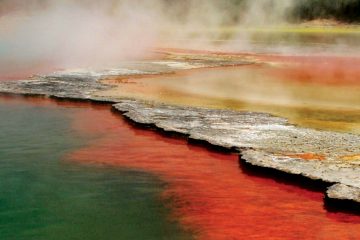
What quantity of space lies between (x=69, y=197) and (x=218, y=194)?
238cm

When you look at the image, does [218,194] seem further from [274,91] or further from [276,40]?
[276,40]

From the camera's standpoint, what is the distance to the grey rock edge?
1014 cm

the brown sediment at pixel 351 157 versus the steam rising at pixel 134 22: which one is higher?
the steam rising at pixel 134 22

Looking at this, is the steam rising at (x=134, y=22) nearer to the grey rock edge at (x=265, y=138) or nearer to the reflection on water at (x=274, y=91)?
the reflection on water at (x=274, y=91)

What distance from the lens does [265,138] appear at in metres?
12.6

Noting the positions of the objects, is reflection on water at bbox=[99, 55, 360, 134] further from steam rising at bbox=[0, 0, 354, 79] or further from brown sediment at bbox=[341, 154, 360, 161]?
steam rising at bbox=[0, 0, 354, 79]

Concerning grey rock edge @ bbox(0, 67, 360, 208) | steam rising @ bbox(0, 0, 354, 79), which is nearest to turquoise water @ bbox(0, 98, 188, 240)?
grey rock edge @ bbox(0, 67, 360, 208)

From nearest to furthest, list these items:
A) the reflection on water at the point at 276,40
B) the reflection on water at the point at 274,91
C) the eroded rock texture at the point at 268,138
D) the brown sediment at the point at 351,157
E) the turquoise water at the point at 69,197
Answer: the turquoise water at the point at 69,197 < the eroded rock texture at the point at 268,138 < the brown sediment at the point at 351,157 < the reflection on water at the point at 274,91 < the reflection on water at the point at 276,40

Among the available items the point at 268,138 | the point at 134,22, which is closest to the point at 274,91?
the point at 268,138

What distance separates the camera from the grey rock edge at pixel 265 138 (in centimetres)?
1014

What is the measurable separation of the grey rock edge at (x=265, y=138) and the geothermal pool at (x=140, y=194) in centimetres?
38

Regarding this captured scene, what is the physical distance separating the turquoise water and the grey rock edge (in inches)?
88.1

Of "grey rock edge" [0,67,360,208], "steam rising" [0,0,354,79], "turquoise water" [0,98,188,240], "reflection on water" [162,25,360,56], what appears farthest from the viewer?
"steam rising" [0,0,354,79]

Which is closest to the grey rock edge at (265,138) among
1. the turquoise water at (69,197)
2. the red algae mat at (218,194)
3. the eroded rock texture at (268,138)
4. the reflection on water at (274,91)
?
the eroded rock texture at (268,138)
